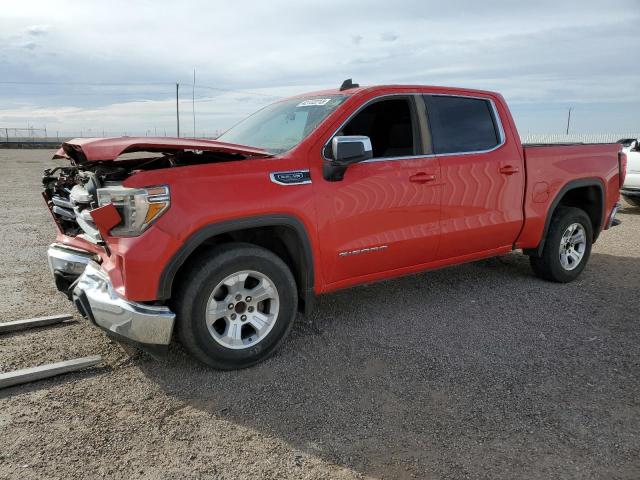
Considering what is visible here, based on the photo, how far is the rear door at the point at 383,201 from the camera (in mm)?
3828

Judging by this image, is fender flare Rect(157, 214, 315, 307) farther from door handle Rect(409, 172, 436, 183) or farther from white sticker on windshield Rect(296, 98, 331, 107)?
white sticker on windshield Rect(296, 98, 331, 107)

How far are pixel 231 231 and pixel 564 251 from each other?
153 inches

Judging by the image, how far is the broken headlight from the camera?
315 cm

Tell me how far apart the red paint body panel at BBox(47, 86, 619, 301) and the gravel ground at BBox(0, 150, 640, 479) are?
62 cm

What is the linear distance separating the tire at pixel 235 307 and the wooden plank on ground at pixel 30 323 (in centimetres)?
159

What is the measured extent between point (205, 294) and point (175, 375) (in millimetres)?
645

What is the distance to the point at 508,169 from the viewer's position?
4859mm

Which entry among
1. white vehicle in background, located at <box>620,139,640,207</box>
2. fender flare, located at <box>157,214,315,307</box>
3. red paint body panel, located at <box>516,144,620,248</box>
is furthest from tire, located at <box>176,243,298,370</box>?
white vehicle in background, located at <box>620,139,640,207</box>

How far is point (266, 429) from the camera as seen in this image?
2.94 meters

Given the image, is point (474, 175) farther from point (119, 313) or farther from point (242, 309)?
point (119, 313)

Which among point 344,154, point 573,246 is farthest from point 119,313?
point 573,246

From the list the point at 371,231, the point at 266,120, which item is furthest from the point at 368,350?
the point at 266,120

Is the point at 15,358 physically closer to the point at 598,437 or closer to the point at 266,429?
the point at 266,429

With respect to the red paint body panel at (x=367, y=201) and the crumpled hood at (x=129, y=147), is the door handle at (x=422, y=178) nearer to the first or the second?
the red paint body panel at (x=367, y=201)
